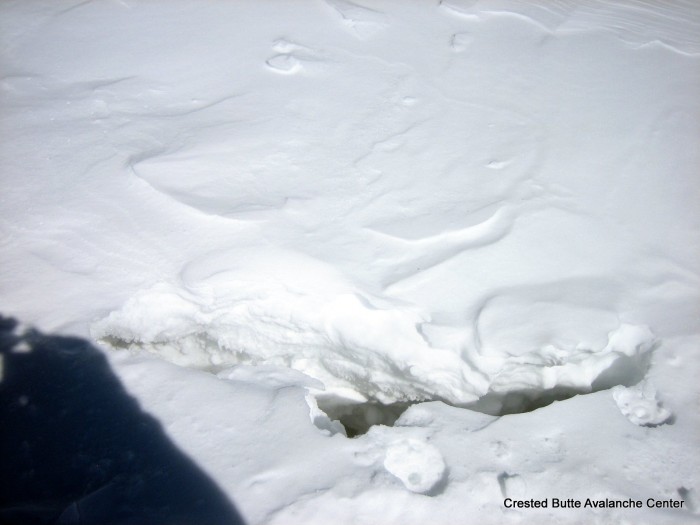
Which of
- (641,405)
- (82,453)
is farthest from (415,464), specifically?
(82,453)

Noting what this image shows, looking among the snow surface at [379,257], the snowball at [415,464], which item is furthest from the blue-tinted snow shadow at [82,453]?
the snowball at [415,464]

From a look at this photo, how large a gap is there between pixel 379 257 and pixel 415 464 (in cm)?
68

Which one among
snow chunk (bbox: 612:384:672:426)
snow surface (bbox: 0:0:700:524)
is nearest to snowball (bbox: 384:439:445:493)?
snow surface (bbox: 0:0:700:524)

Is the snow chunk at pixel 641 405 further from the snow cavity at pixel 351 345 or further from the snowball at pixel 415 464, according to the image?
the snowball at pixel 415 464

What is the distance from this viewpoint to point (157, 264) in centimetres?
157

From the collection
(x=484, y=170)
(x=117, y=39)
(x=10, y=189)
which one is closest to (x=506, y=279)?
(x=484, y=170)

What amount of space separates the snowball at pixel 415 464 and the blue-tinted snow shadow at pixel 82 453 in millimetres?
393

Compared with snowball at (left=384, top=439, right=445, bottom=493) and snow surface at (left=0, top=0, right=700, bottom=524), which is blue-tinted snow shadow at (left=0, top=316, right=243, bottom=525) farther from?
snowball at (left=384, top=439, right=445, bottom=493)

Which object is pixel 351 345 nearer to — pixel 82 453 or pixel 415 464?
pixel 415 464

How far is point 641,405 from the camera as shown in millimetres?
1256

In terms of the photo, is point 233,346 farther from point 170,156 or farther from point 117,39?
point 117,39

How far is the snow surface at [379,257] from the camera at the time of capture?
1169mm

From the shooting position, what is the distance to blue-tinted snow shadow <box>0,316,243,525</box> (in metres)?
1.07

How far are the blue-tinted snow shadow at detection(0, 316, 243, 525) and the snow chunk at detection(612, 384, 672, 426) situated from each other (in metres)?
1.04
